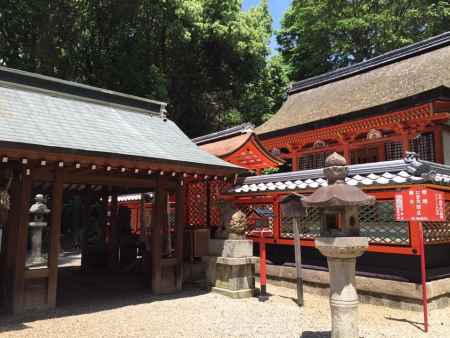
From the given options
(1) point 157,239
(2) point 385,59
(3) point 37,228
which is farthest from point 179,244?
(2) point 385,59

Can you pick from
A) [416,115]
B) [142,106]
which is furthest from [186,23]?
[416,115]

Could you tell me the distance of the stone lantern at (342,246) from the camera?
466 centimetres

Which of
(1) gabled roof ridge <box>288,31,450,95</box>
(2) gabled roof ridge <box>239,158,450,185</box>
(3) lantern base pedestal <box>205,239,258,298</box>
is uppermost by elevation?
(1) gabled roof ridge <box>288,31,450,95</box>

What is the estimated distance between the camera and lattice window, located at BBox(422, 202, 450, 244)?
24.7 ft

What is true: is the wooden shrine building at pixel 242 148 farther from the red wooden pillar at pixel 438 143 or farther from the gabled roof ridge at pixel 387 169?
the red wooden pillar at pixel 438 143

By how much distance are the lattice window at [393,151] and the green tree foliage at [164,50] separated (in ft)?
36.6

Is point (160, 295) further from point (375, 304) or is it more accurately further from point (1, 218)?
point (375, 304)

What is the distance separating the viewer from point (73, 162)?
21.7 ft

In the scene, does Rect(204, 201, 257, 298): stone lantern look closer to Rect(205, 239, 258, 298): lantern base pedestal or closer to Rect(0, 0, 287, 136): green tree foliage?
Rect(205, 239, 258, 298): lantern base pedestal

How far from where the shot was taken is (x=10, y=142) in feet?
18.7

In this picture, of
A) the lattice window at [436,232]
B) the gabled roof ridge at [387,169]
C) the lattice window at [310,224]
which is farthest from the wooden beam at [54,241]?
the lattice window at [436,232]

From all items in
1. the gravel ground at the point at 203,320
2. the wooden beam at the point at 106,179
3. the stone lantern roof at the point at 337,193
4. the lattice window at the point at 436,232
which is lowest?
the gravel ground at the point at 203,320

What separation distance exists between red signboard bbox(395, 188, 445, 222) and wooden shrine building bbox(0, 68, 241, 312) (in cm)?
370

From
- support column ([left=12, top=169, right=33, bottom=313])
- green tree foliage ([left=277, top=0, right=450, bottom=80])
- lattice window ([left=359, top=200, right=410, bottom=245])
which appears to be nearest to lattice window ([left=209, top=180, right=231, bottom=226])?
lattice window ([left=359, top=200, right=410, bottom=245])
